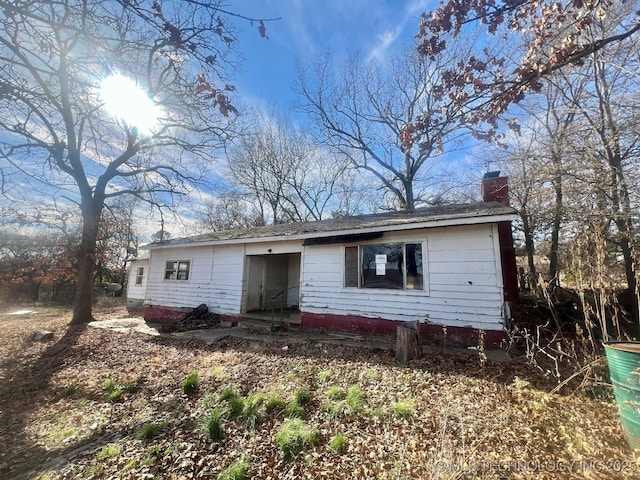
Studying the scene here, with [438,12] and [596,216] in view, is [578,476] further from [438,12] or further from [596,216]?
[596,216]

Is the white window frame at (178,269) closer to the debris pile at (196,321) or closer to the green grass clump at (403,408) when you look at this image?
the debris pile at (196,321)

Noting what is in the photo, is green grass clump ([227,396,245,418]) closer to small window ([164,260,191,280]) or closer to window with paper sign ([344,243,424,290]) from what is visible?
window with paper sign ([344,243,424,290])

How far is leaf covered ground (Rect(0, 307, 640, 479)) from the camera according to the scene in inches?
Answer: 112

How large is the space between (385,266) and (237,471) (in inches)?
223

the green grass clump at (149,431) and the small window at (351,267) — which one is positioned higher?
the small window at (351,267)

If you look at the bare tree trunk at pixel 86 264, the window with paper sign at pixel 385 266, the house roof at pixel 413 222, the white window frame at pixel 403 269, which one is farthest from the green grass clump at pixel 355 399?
the bare tree trunk at pixel 86 264

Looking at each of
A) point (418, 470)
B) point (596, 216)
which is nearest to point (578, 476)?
point (418, 470)

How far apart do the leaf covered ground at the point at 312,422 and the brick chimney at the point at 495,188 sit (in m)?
5.77

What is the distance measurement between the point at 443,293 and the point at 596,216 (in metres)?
5.60

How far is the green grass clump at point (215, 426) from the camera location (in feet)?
11.9

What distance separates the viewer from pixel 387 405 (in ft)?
12.8

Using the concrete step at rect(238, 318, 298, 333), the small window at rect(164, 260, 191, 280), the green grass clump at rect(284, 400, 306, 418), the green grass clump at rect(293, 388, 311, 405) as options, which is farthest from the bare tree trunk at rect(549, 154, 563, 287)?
the small window at rect(164, 260, 191, 280)

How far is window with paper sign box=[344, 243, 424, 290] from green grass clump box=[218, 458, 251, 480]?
5.36m

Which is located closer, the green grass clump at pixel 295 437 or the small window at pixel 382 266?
the green grass clump at pixel 295 437
